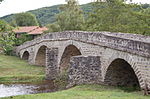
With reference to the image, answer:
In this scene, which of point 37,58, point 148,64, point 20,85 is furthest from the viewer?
point 37,58

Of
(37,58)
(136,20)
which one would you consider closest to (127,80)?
(136,20)

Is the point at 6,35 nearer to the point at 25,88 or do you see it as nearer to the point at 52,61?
the point at 25,88

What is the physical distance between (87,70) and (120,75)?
1958 millimetres

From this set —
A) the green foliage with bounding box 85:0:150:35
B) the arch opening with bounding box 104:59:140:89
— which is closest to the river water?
the arch opening with bounding box 104:59:140:89

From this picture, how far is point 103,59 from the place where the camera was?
17.0 metres

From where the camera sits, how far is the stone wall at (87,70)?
1719cm

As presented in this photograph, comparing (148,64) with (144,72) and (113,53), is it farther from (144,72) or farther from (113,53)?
(113,53)

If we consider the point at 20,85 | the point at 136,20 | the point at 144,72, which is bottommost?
the point at 20,85

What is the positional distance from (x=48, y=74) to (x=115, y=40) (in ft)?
30.5

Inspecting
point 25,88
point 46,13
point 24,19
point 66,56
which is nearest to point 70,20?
point 66,56

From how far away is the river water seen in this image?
728 inches

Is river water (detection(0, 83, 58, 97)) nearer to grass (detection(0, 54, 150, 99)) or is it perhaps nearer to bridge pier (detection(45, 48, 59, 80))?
grass (detection(0, 54, 150, 99))

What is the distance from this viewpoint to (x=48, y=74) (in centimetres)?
2320

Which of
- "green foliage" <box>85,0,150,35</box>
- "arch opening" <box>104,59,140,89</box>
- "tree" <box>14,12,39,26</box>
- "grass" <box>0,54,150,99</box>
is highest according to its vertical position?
"tree" <box>14,12,39,26</box>
